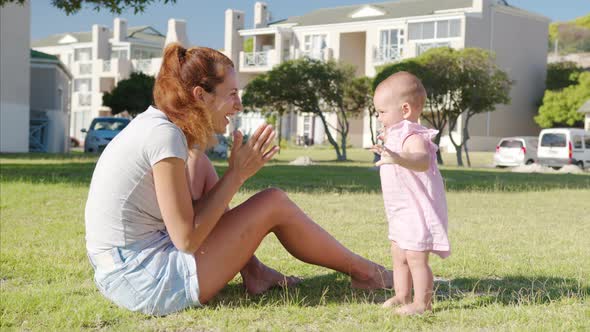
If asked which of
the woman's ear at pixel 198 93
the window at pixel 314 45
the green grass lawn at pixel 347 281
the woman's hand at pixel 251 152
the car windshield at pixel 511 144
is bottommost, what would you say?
the green grass lawn at pixel 347 281

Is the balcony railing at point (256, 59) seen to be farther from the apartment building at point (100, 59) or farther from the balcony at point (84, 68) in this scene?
the balcony at point (84, 68)

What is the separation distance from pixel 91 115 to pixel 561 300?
222 feet

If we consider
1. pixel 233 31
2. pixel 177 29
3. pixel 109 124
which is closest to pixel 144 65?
pixel 177 29

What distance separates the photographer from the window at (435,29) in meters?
43.8

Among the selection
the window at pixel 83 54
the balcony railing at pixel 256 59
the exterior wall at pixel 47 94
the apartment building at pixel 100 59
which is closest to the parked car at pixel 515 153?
the exterior wall at pixel 47 94

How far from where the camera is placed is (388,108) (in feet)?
12.5

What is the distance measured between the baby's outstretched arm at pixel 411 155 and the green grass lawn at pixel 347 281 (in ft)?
2.40

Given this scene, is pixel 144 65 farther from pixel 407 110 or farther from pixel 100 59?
pixel 407 110

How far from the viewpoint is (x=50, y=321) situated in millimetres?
3619

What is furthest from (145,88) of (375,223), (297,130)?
(375,223)

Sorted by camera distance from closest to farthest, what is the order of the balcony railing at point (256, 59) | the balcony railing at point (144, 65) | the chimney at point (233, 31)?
the balcony railing at point (256, 59) < the chimney at point (233, 31) < the balcony railing at point (144, 65)

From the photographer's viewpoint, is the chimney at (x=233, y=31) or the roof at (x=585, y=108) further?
the chimney at (x=233, y=31)

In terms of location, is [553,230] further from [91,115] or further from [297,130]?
[91,115]

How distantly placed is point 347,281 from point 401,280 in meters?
0.73
